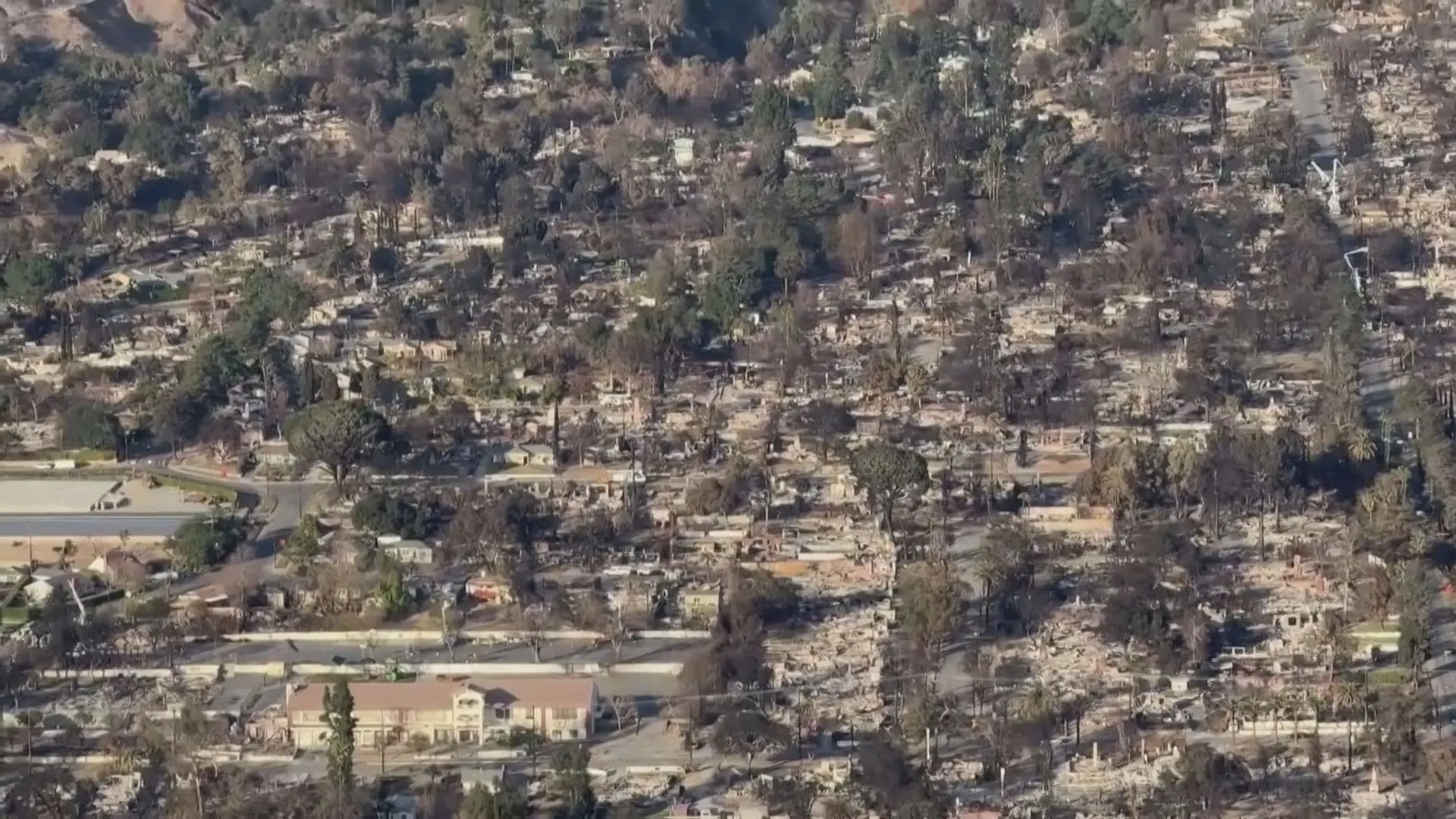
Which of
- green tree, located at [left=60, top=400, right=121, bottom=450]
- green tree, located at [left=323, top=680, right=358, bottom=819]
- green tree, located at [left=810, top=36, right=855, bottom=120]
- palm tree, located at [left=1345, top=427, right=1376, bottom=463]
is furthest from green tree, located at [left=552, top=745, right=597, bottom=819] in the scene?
green tree, located at [left=810, top=36, right=855, bottom=120]

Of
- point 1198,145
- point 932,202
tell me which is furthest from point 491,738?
point 1198,145

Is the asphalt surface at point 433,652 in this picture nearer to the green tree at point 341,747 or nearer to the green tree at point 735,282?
the green tree at point 341,747

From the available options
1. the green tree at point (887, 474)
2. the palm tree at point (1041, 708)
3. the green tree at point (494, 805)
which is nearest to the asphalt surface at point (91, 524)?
the green tree at point (887, 474)

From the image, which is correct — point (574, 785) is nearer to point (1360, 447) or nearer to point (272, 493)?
point (272, 493)

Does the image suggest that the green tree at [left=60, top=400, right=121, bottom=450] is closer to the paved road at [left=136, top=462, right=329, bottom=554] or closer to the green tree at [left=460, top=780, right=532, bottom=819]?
the paved road at [left=136, top=462, right=329, bottom=554]

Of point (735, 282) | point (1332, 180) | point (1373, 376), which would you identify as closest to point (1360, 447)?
point (1373, 376)

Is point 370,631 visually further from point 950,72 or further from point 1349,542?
point 950,72
